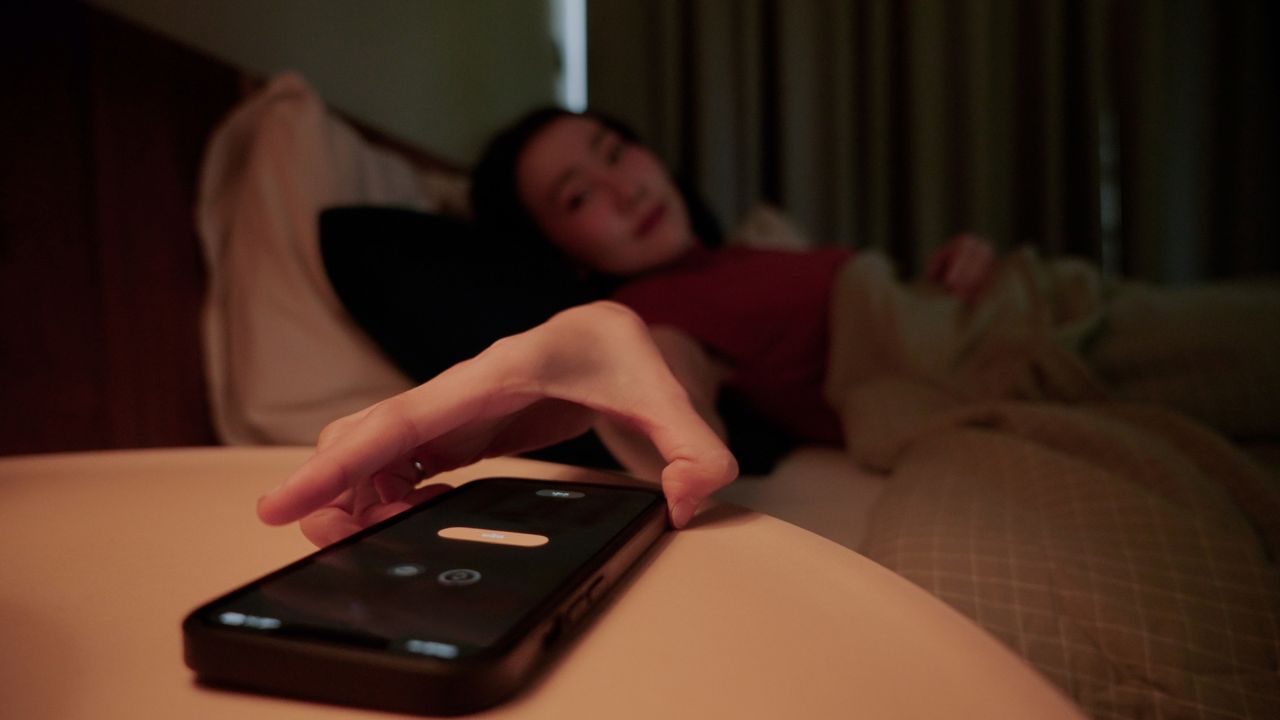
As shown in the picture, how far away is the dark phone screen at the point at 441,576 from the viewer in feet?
0.64

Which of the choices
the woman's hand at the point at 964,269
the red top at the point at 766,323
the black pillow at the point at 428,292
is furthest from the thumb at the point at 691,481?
the woman's hand at the point at 964,269

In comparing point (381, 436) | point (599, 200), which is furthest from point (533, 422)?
point (599, 200)

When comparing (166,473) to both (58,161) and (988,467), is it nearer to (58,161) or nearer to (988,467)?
(58,161)

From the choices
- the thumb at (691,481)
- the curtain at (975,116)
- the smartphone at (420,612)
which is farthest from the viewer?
the curtain at (975,116)

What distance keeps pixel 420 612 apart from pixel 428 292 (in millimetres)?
519

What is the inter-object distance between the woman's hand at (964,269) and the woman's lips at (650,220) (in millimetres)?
488

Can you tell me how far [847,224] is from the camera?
2.30m

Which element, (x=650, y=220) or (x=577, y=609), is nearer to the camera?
(x=577, y=609)

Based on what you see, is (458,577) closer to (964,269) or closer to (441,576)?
(441,576)

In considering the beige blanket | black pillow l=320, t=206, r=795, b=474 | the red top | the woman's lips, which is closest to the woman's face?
the woman's lips

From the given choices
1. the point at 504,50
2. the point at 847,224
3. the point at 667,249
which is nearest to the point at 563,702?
the point at 667,249

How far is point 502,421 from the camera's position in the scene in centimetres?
38

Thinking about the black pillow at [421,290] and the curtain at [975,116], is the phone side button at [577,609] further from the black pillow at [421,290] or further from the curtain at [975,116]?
the curtain at [975,116]

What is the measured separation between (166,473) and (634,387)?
29cm
